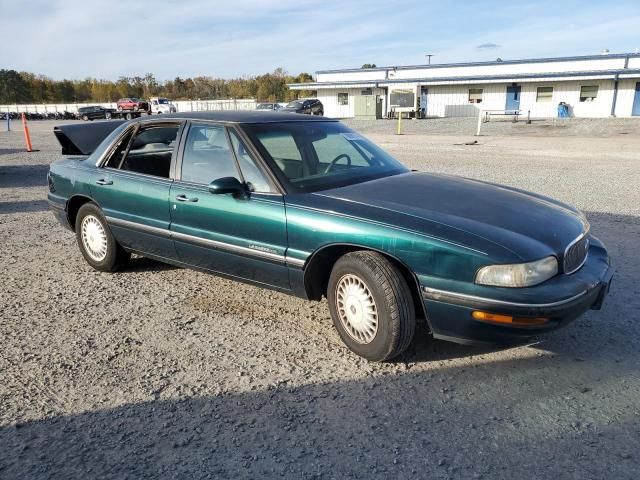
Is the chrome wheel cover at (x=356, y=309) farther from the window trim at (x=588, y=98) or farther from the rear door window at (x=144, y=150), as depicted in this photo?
the window trim at (x=588, y=98)

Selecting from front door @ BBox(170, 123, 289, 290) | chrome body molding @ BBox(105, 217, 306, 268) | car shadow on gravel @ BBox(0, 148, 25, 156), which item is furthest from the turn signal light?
car shadow on gravel @ BBox(0, 148, 25, 156)

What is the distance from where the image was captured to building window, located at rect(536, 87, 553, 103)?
38.1 metres

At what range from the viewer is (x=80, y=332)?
3.76 meters

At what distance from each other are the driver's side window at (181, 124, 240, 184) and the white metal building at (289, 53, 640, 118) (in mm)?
36501

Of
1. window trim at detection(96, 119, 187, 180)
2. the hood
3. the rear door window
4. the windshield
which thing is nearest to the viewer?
the hood

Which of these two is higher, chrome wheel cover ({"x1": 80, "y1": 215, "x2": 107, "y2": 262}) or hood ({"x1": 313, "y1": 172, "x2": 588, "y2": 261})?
hood ({"x1": 313, "y1": 172, "x2": 588, "y2": 261})

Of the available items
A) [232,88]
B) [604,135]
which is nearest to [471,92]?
[604,135]

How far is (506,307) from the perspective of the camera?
9.15 feet

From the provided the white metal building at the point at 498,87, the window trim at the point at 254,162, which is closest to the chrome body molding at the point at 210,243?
the window trim at the point at 254,162

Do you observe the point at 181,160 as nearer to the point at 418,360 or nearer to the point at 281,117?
the point at 281,117

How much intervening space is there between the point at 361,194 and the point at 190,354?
1576 millimetres

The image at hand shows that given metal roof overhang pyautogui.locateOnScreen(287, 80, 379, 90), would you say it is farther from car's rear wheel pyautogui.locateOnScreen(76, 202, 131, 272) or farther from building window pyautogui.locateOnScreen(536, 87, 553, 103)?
car's rear wheel pyautogui.locateOnScreen(76, 202, 131, 272)

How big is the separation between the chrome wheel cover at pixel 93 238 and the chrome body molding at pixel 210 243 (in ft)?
0.84

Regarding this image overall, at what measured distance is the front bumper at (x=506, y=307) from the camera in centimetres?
279
